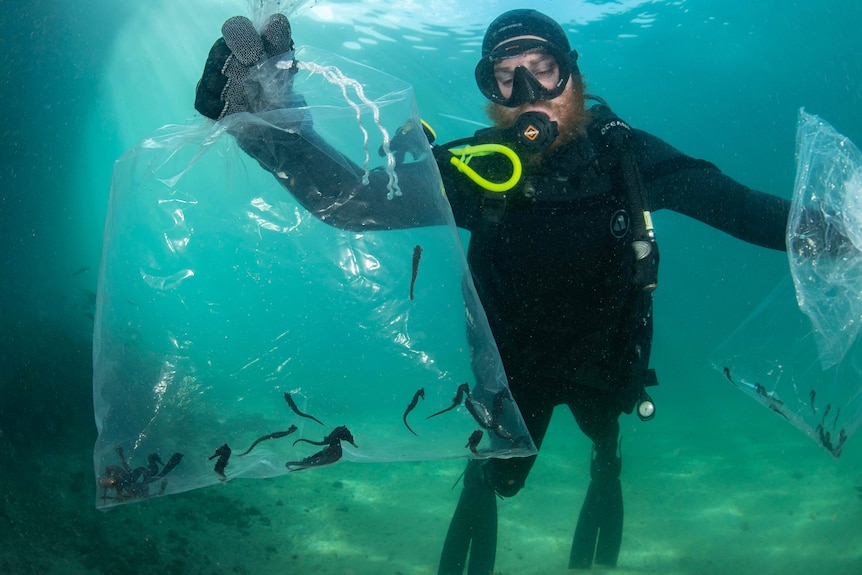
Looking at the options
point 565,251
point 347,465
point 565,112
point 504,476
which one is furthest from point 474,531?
point 347,465

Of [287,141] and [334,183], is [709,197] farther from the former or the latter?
[287,141]

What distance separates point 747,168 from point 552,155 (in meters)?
57.8

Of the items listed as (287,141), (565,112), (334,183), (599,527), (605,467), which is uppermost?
(565,112)

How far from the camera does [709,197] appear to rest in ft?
9.71

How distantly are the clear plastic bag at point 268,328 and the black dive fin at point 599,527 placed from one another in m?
3.18

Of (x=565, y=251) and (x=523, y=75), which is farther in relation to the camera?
(x=523, y=75)

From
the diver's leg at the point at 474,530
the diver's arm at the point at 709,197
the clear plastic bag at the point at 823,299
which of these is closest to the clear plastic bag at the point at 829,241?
the clear plastic bag at the point at 823,299

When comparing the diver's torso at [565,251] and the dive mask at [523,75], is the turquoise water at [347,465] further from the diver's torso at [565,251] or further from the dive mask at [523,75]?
the diver's torso at [565,251]

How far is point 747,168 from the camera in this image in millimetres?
49219

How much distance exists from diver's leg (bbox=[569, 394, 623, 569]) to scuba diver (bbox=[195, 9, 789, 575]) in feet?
3.14

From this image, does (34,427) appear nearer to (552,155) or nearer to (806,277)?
(552,155)

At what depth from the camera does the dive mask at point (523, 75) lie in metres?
3.07

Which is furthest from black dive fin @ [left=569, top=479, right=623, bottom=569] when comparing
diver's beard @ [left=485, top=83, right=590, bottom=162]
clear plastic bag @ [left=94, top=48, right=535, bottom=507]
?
diver's beard @ [left=485, top=83, right=590, bottom=162]

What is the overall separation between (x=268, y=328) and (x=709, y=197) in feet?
9.09
